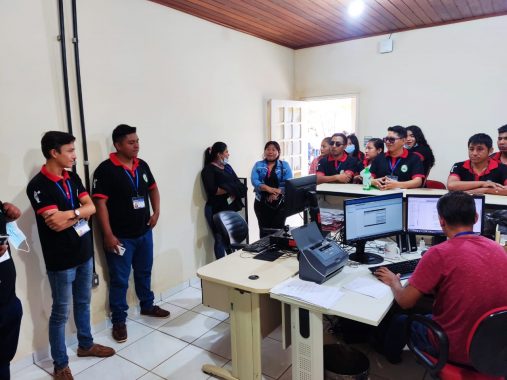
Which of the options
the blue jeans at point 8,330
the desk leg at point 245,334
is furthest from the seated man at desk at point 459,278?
the blue jeans at point 8,330

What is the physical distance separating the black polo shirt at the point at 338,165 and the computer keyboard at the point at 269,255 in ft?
5.09

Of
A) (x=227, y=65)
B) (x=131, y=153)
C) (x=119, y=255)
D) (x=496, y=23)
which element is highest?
(x=496, y=23)

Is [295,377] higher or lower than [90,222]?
lower

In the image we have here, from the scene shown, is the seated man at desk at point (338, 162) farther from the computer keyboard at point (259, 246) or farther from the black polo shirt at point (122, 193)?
the black polo shirt at point (122, 193)

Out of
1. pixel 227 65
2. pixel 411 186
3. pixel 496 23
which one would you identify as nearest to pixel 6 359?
pixel 411 186

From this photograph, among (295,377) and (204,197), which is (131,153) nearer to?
(204,197)

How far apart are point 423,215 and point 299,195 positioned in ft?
2.69

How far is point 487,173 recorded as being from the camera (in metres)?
2.77

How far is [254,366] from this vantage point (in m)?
2.15

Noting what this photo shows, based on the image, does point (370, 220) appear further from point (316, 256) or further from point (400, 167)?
point (400, 167)

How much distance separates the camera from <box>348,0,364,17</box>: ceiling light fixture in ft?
11.4

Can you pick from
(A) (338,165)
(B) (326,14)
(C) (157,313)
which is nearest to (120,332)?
(C) (157,313)

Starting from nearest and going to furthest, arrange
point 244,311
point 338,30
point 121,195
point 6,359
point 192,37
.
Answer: point 6,359
point 244,311
point 121,195
point 192,37
point 338,30

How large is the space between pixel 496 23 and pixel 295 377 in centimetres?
429
